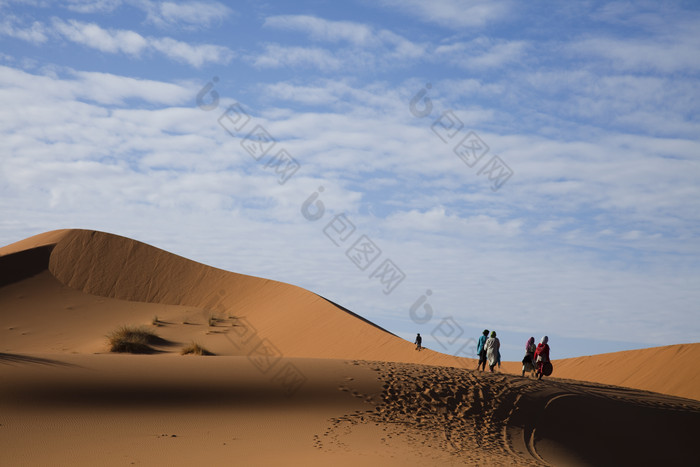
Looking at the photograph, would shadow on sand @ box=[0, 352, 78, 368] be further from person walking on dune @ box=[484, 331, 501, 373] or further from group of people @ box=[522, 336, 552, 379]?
group of people @ box=[522, 336, 552, 379]

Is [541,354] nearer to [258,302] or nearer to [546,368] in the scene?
[546,368]

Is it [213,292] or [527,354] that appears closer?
[527,354]

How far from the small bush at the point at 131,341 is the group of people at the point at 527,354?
1389 centimetres

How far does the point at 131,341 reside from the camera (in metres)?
25.3

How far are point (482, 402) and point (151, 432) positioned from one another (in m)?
7.57

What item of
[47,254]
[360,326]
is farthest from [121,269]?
[360,326]

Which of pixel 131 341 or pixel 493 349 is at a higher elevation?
pixel 131 341

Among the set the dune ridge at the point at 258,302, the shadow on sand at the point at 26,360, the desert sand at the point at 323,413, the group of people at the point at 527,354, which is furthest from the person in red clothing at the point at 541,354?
the shadow on sand at the point at 26,360

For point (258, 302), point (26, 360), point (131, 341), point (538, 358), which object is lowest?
point (538, 358)

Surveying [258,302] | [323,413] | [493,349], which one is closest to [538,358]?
[493,349]

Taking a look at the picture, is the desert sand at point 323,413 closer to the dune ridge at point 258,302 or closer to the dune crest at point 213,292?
the dune ridge at point 258,302

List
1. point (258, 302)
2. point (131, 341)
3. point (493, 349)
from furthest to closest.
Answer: point (258, 302), point (131, 341), point (493, 349)

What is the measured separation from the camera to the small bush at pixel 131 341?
25047 mm

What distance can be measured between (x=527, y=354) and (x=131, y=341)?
15.6 meters
